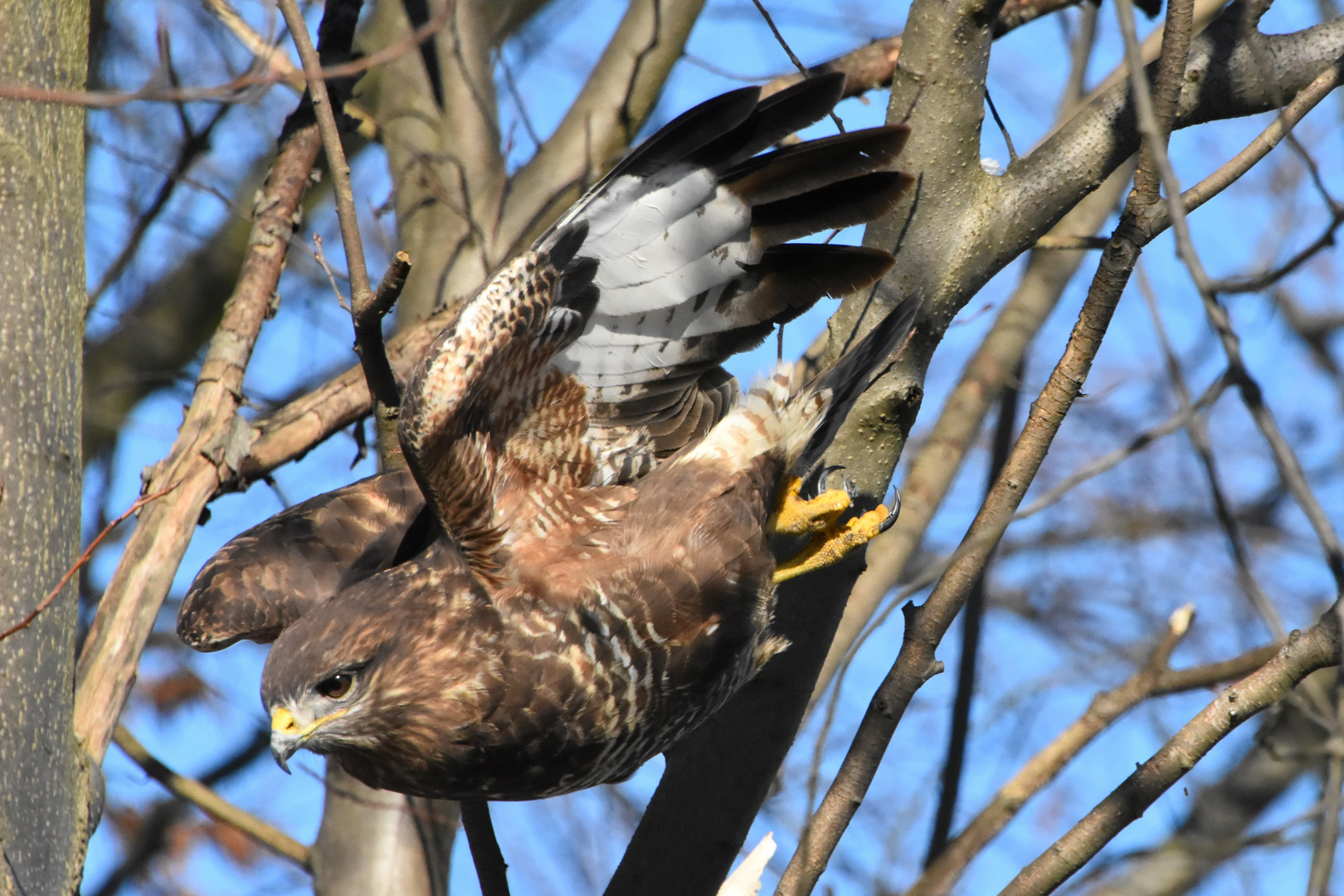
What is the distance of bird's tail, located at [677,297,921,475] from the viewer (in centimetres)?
309

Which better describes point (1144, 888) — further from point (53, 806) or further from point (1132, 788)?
point (53, 806)

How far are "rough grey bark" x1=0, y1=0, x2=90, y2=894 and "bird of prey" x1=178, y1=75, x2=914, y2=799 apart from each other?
1.44 ft

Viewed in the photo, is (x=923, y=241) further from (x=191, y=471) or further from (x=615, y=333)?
(x=191, y=471)

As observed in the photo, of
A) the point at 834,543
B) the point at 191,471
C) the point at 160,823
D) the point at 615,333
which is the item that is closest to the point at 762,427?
the point at 834,543

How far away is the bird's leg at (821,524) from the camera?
3.06 meters

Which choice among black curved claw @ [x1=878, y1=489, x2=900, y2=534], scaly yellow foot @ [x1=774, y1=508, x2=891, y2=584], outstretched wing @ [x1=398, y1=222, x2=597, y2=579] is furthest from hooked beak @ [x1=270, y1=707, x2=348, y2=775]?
black curved claw @ [x1=878, y1=489, x2=900, y2=534]

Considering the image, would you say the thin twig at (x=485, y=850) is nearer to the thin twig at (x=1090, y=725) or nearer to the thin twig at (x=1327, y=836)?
the thin twig at (x=1090, y=725)

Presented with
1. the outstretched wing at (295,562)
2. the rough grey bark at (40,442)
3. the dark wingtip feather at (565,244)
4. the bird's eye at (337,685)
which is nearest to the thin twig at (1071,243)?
the dark wingtip feather at (565,244)

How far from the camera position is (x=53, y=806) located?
2.58 meters

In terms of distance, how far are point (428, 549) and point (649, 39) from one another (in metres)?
2.72

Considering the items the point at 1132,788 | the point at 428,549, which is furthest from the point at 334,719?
the point at 1132,788

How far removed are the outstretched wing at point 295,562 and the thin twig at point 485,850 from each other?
659 mm

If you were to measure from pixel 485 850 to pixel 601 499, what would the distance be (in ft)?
3.03

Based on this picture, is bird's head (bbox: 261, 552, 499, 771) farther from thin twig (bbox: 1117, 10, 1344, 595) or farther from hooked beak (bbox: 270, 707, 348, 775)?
thin twig (bbox: 1117, 10, 1344, 595)
